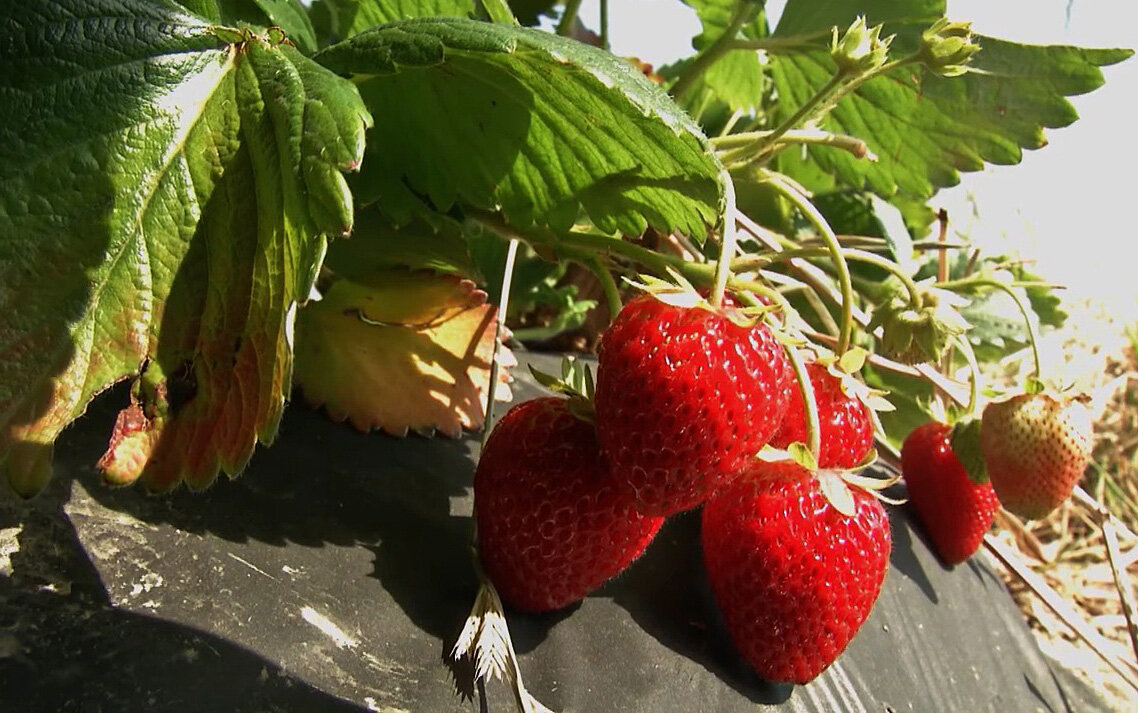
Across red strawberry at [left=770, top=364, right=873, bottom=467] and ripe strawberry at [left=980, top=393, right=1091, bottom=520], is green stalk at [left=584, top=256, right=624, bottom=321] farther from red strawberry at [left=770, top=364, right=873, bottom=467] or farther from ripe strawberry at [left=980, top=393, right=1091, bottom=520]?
ripe strawberry at [left=980, top=393, right=1091, bottom=520]

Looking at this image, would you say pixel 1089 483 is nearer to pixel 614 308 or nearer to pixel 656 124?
pixel 614 308

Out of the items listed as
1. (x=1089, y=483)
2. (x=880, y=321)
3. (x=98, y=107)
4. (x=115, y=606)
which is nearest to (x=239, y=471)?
(x=115, y=606)

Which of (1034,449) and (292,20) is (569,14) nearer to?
(292,20)

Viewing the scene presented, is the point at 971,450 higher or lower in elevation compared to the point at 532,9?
lower

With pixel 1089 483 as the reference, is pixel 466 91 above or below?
above

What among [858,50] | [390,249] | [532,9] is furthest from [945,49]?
[532,9]
